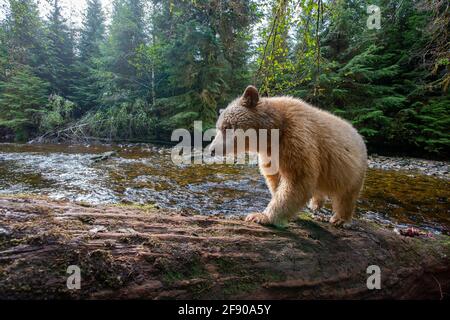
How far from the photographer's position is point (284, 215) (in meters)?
2.89

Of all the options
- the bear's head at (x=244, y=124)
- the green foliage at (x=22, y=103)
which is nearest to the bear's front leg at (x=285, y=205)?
the bear's head at (x=244, y=124)

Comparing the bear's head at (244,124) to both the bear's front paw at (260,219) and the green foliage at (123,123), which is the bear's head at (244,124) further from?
the green foliage at (123,123)

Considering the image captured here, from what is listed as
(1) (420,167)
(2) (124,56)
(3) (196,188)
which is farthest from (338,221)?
(2) (124,56)

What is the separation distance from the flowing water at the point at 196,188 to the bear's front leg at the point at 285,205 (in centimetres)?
354

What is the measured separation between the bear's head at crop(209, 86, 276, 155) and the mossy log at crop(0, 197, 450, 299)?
1.17 meters

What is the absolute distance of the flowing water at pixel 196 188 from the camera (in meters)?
6.64

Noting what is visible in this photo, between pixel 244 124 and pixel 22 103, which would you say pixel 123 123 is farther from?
pixel 244 124

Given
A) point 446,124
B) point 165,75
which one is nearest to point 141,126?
point 165,75

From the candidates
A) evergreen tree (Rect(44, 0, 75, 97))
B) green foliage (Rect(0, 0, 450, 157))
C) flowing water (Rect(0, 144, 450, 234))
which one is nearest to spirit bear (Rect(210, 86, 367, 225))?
flowing water (Rect(0, 144, 450, 234))

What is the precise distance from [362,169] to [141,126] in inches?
831

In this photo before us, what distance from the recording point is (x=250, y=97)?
343cm

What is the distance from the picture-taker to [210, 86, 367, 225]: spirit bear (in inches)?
117

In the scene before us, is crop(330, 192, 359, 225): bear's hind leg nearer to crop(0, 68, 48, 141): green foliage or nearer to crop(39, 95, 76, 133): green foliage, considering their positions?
crop(39, 95, 76, 133): green foliage

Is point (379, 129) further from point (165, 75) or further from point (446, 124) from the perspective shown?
point (165, 75)
